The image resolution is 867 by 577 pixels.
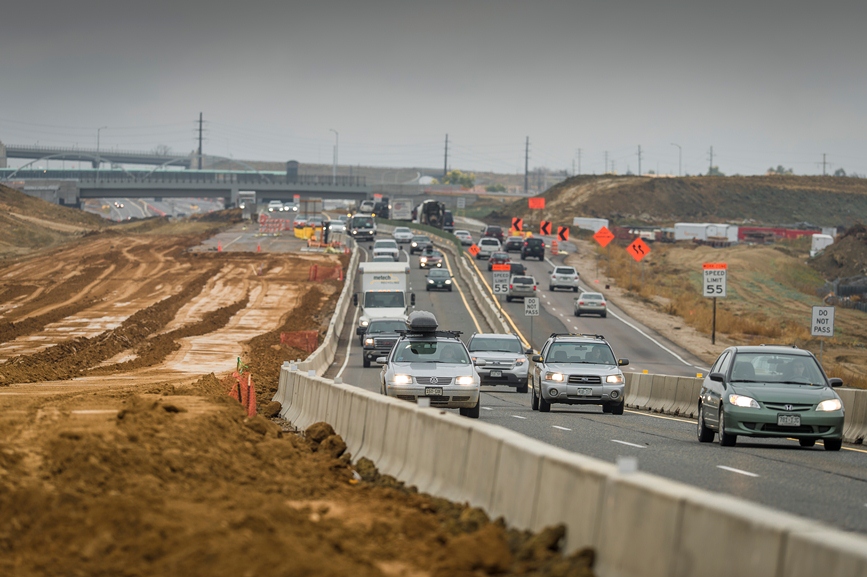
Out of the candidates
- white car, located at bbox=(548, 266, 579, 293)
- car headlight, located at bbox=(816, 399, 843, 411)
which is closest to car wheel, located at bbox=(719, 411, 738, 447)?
car headlight, located at bbox=(816, 399, 843, 411)

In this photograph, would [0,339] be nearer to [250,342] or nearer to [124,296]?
[250,342]

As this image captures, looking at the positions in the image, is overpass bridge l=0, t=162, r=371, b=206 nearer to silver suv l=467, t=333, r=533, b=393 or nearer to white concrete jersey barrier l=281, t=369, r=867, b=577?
silver suv l=467, t=333, r=533, b=393

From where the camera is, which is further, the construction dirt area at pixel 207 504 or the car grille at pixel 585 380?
the car grille at pixel 585 380

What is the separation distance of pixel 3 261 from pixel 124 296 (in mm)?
22773

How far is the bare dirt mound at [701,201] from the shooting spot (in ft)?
532

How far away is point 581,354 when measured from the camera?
24.0 meters

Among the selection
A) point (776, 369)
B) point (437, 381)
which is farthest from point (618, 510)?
point (437, 381)

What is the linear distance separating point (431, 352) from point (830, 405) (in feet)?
24.9

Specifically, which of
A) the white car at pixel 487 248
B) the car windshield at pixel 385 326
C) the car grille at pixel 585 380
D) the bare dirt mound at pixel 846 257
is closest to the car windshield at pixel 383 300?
the car windshield at pixel 385 326

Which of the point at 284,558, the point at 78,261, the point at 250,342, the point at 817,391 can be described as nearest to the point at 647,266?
the point at 78,261

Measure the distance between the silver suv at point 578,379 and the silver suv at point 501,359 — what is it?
5388mm

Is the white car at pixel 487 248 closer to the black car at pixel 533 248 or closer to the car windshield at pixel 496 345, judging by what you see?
the black car at pixel 533 248

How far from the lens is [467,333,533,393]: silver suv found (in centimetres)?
2939

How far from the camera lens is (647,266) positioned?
312ft
